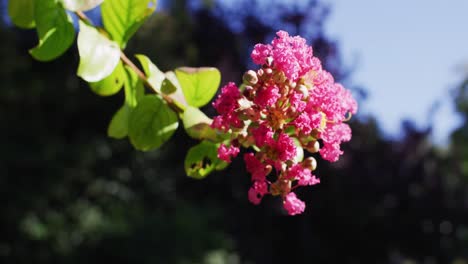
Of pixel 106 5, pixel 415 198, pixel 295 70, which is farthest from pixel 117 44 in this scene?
pixel 415 198

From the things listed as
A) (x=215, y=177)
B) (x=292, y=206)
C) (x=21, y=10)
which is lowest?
(x=21, y=10)

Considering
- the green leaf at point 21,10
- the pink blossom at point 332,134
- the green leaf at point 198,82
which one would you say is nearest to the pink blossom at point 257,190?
the pink blossom at point 332,134

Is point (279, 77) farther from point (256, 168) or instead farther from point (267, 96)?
point (256, 168)

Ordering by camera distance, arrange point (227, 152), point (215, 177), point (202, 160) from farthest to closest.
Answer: point (215, 177) → point (202, 160) → point (227, 152)

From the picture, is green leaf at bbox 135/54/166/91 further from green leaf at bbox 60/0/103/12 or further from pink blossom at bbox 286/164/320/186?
pink blossom at bbox 286/164/320/186

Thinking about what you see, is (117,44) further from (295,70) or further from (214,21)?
(214,21)

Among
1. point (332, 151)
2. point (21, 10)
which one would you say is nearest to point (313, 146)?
point (332, 151)
